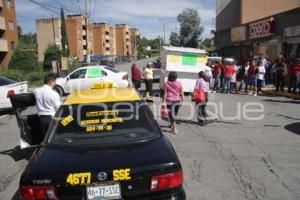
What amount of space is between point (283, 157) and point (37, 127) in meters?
4.96

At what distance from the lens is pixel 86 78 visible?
18672mm

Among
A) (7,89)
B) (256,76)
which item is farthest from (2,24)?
(256,76)

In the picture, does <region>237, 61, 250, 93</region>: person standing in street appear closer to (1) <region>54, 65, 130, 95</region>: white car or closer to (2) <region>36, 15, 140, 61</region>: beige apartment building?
(1) <region>54, 65, 130, 95</region>: white car

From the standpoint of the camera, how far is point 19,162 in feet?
23.8

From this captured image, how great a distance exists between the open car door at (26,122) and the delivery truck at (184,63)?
31.5ft

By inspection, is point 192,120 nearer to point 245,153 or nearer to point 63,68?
point 245,153

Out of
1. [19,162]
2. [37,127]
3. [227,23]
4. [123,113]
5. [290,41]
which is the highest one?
[227,23]

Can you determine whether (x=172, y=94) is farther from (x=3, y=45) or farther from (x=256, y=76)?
(x=3, y=45)

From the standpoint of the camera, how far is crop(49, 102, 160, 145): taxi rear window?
14.1ft

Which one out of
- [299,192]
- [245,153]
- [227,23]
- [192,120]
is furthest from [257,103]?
[227,23]

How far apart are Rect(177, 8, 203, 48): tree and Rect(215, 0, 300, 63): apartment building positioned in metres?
16.6

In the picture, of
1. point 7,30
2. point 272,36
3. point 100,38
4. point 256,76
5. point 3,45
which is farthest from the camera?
point 100,38

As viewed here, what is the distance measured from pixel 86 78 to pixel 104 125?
14460 mm

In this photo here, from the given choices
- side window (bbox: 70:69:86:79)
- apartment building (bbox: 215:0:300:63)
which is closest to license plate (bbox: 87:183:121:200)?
side window (bbox: 70:69:86:79)
